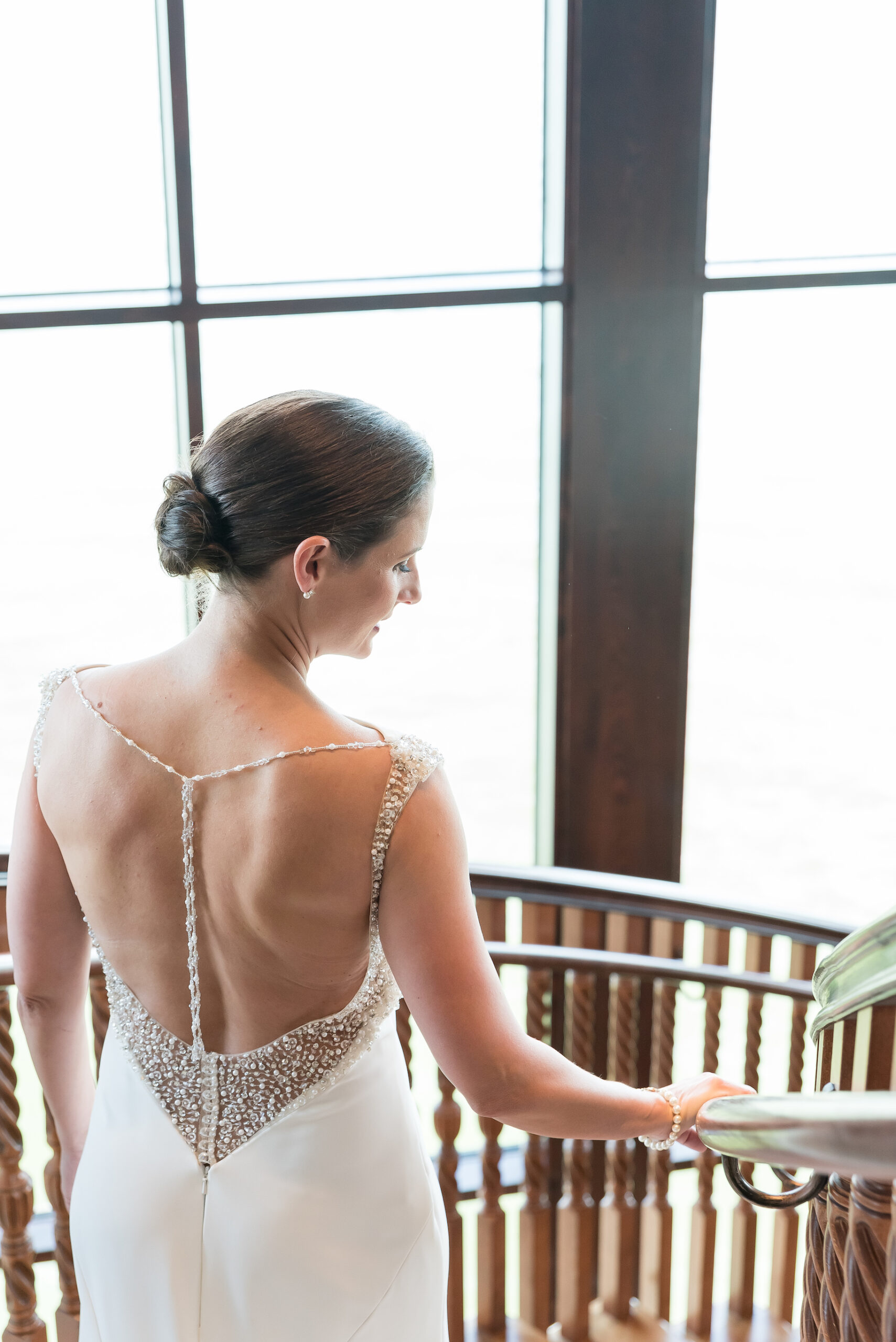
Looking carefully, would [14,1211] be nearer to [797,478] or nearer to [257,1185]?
[257,1185]

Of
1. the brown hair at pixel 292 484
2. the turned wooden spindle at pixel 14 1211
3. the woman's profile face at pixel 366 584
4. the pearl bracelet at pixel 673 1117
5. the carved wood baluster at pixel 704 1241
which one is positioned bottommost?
the carved wood baluster at pixel 704 1241

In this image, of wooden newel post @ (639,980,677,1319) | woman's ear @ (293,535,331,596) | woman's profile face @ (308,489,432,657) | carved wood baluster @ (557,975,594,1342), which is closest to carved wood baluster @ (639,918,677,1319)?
wooden newel post @ (639,980,677,1319)

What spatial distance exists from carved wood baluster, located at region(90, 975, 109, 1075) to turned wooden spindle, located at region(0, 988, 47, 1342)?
0.47 feet

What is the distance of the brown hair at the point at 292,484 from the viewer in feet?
3.73

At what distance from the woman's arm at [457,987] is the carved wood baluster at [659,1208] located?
3.57ft

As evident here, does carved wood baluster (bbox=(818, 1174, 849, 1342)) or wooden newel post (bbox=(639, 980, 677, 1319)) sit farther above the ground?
carved wood baluster (bbox=(818, 1174, 849, 1342))

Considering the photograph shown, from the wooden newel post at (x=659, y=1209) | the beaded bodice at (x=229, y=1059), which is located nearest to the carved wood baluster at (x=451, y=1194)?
the wooden newel post at (x=659, y=1209)

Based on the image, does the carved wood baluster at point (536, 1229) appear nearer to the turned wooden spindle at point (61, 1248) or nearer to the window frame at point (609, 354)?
the turned wooden spindle at point (61, 1248)

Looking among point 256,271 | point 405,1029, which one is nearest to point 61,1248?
point 405,1029

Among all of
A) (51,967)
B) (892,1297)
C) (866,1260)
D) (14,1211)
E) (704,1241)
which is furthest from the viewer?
(704,1241)

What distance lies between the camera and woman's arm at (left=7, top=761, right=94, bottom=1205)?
1.39 meters

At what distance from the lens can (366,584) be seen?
48.3 inches

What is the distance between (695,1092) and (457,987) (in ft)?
1.39

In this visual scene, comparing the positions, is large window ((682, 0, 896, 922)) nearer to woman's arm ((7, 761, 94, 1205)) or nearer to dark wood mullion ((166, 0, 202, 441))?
dark wood mullion ((166, 0, 202, 441))
